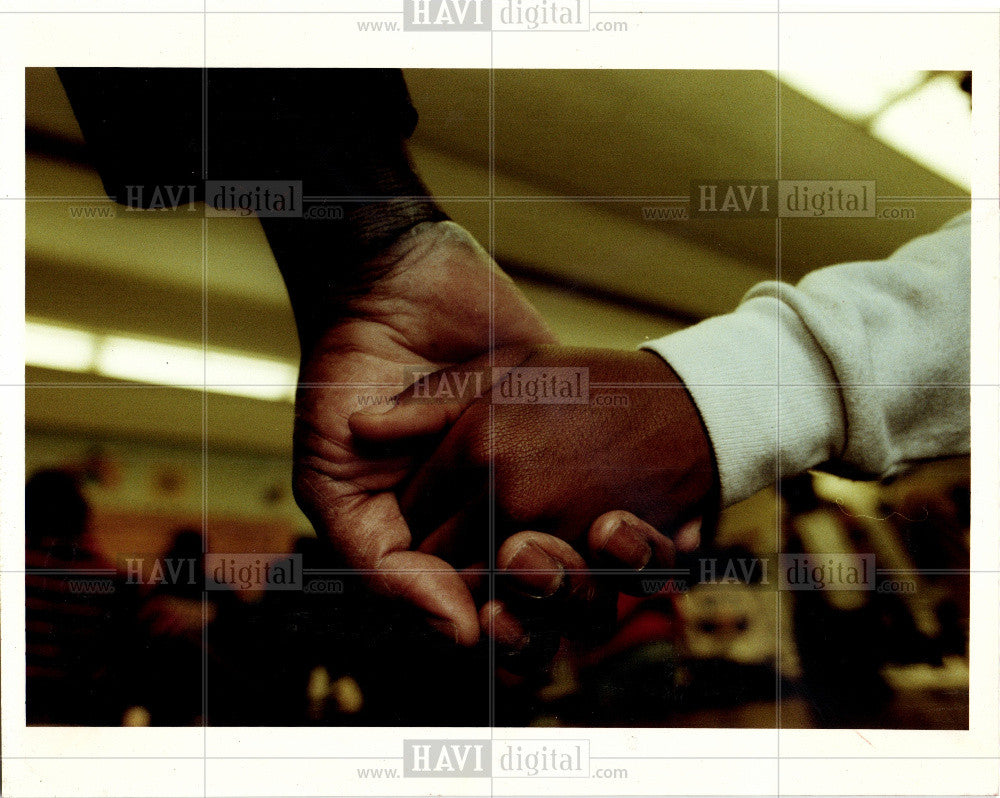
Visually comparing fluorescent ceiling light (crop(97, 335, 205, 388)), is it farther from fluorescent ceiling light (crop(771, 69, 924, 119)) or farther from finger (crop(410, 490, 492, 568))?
fluorescent ceiling light (crop(771, 69, 924, 119))

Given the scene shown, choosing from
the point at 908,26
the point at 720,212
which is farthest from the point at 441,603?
the point at 908,26

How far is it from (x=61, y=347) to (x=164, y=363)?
0.47ft

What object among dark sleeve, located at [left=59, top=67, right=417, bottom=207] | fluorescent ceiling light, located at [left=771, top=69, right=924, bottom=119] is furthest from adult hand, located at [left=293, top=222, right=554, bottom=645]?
fluorescent ceiling light, located at [left=771, top=69, right=924, bottom=119]

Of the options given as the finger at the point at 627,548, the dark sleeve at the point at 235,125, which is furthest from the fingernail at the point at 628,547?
the dark sleeve at the point at 235,125

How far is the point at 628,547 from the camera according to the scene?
1.05 meters

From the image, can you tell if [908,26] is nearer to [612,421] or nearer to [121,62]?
[612,421]

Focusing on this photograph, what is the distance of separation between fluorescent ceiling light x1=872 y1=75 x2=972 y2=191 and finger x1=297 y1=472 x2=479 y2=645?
0.83 metres

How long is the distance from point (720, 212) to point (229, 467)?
74 centimetres

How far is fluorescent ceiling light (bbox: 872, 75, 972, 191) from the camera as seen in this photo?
1073 mm

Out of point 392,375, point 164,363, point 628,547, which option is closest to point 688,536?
point 628,547

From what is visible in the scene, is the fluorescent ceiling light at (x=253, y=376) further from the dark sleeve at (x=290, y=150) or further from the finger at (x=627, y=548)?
the finger at (x=627, y=548)

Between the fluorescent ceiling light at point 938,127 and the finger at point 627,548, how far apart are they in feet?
2.02

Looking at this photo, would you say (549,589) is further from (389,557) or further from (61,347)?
(61,347)

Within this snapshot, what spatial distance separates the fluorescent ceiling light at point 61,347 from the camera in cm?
106
